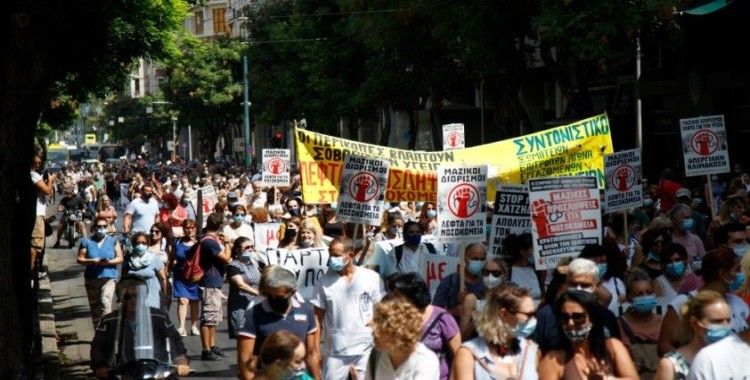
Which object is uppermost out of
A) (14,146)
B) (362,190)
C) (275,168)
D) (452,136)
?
(452,136)

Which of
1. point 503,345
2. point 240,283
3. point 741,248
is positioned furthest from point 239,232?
point 503,345

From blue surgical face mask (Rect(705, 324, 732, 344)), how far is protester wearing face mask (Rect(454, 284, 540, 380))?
0.83m

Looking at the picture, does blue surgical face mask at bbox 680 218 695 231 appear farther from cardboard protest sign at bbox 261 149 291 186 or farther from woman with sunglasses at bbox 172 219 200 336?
cardboard protest sign at bbox 261 149 291 186

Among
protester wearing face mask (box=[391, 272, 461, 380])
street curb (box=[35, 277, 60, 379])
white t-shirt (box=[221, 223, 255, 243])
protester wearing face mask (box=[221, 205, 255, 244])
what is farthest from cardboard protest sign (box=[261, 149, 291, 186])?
protester wearing face mask (box=[391, 272, 461, 380])

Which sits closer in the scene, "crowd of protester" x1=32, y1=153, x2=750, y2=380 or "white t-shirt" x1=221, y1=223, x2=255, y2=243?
"crowd of protester" x1=32, y1=153, x2=750, y2=380

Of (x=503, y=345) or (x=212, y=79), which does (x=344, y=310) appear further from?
(x=212, y=79)

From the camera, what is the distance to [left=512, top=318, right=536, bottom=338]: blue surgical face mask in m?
7.64

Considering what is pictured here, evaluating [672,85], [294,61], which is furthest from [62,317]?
[294,61]

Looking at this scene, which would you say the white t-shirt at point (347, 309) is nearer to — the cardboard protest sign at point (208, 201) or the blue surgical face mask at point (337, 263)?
the blue surgical face mask at point (337, 263)

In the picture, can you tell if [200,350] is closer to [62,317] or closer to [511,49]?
[62,317]

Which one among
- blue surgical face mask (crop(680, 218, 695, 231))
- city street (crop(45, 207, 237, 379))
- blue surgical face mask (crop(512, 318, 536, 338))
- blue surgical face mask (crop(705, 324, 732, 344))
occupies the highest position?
blue surgical face mask (crop(680, 218, 695, 231))

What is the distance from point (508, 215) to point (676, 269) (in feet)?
10.0

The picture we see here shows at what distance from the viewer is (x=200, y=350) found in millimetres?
16844

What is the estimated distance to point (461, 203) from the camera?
515 inches
